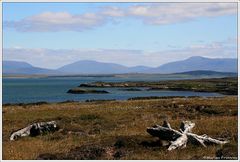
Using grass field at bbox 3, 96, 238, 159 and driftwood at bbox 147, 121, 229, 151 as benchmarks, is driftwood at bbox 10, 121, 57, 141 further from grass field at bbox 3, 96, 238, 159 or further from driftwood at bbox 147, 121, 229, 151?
driftwood at bbox 147, 121, 229, 151

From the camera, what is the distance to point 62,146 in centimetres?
2358

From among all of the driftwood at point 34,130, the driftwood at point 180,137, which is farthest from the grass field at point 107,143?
the driftwood at point 34,130

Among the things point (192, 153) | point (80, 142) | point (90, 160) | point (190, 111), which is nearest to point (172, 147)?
point (192, 153)

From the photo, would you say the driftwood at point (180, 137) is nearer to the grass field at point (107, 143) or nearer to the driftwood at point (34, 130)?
the grass field at point (107, 143)

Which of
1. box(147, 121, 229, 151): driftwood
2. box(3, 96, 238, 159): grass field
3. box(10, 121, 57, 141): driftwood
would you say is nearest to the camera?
box(3, 96, 238, 159): grass field

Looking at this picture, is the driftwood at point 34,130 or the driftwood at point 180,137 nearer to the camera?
the driftwood at point 180,137

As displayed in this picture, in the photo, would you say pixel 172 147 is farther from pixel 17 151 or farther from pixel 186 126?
pixel 17 151

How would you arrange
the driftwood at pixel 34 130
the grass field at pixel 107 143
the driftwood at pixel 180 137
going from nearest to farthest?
the grass field at pixel 107 143 → the driftwood at pixel 180 137 → the driftwood at pixel 34 130

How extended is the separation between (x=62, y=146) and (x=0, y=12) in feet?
26.4

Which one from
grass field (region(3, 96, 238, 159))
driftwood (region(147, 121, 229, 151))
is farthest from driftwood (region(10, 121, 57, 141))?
driftwood (region(147, 121, 229, 151))

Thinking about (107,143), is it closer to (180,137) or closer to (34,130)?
(180,137)

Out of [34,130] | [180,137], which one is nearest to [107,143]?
[180,137]

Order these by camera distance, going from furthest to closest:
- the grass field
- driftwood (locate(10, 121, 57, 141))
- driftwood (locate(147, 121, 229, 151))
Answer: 1. driftwood (locate(10, 121, 57, 141))
2. driftwood (locate(147, 121, 229, 151))
3. the grass field

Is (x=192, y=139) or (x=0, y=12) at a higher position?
(x=0, y=12)
